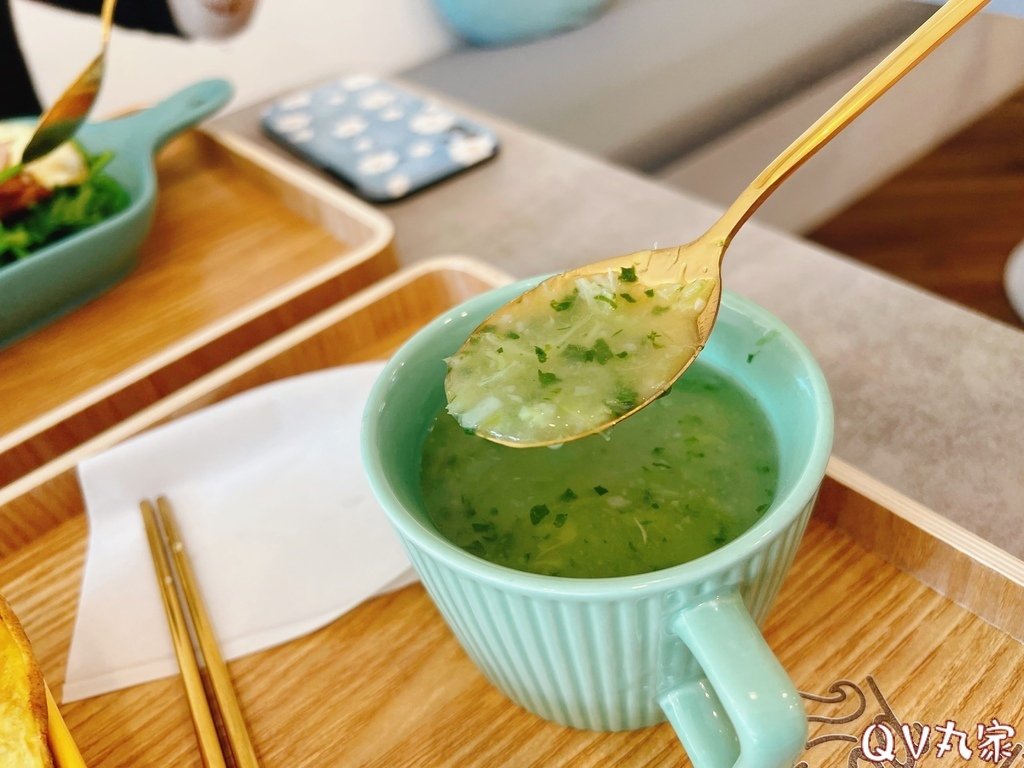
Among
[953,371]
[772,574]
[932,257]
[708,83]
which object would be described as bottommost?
[932,257]

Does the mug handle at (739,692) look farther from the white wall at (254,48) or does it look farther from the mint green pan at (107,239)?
the white wall at (254,48)

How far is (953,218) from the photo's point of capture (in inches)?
80.0

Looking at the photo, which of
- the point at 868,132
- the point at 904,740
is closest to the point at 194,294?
the point at 904,740

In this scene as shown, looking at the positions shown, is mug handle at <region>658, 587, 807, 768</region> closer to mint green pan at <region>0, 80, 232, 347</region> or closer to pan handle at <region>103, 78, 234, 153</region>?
mint green pan at <region>0, 80, 232, 347</region>

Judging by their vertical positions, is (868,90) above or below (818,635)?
above

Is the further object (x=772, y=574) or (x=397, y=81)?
(x=397, y=81)

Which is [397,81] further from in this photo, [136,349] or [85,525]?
[85,525]

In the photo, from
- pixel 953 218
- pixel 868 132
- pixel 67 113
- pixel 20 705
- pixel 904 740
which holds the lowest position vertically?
pixel 953 218

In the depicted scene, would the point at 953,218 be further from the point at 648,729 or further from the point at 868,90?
the point at 648,729

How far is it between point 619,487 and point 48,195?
73 centimetres

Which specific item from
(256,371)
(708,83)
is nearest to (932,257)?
(708,83)

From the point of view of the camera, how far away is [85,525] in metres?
0.65

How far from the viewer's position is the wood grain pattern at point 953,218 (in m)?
1.87

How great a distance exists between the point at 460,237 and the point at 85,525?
0.50 meters
